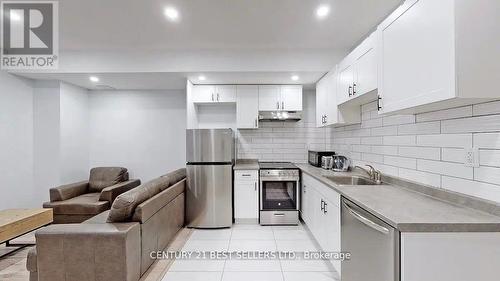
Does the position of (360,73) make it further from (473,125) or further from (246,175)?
(246,175)

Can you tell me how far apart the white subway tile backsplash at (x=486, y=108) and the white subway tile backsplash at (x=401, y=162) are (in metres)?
0.68

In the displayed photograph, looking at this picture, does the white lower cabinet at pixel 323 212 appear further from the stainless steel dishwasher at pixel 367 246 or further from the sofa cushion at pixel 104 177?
the sofa cushion at pixel 104 177

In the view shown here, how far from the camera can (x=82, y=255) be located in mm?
2088

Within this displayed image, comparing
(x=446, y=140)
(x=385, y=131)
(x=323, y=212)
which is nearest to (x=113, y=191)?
(x=323, y=212)

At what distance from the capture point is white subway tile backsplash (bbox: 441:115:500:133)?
4.85 feet

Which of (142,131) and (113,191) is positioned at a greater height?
(142,131)

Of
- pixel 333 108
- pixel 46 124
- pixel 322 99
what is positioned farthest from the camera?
pixel 46 124

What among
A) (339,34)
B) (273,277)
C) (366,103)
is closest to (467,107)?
(366,103)

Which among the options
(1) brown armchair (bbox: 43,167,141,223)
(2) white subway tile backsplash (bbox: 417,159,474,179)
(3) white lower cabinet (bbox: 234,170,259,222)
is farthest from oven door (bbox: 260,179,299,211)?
(1) brown armchair (bbox: 43,167,141,223)

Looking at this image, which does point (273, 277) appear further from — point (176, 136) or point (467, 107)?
point (176, 136)

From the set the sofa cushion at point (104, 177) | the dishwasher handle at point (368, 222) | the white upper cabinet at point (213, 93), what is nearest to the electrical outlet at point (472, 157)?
the dishwasher handle at point (368, 222)

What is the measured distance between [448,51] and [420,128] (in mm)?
916

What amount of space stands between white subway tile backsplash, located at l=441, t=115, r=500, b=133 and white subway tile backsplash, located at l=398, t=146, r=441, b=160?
178 millimetres

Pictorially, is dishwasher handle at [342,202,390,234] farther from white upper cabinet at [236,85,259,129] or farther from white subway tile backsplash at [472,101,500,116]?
white upper cabinet at [236,85,259,129]
